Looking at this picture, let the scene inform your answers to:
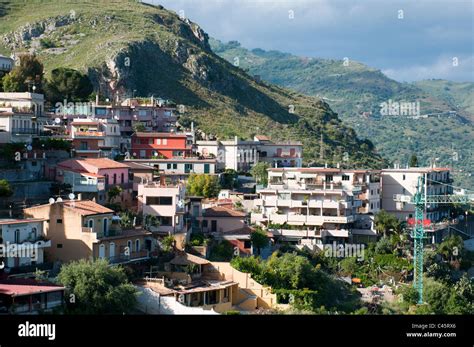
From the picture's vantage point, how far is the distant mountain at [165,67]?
85.3 metres

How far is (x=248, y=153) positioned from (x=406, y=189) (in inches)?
488

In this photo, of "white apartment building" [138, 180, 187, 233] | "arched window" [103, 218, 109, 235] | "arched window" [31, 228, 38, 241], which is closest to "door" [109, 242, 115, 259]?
"arched window" [103, 218, 109, 235]

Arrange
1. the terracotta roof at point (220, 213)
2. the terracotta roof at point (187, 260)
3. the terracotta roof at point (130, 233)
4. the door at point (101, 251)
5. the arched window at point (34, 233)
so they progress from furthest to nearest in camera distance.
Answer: the terracotta roof at point (220, 213), the terracotta roof at point (187, 260), the terracotta roof at point (130, 233), the door at point (101, 251), the arched window at point (34, 233)

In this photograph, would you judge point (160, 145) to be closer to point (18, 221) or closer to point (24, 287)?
point (18, 221)

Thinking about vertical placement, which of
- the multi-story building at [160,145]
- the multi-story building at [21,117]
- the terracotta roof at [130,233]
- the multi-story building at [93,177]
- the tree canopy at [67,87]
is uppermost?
the tree canopy at [67,87]

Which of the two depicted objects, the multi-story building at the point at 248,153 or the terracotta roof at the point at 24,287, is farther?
the multi-story building at the point at 248,153

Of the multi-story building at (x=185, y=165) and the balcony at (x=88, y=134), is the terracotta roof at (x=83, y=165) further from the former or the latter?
the multi-story building at (x=185, y=165)

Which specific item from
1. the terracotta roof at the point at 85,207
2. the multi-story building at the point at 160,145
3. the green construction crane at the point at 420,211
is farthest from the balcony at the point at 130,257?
the multi-story building at the point at 160,145

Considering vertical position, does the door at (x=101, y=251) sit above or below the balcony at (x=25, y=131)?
below

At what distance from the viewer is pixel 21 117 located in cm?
4594

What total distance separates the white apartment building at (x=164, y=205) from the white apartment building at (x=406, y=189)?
18.5 metres

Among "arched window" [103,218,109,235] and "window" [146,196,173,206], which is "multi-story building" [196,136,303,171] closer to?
"window" [146,196,173,206]

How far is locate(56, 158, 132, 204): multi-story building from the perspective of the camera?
42250mm

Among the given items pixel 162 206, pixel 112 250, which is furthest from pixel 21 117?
pixel 112 250
